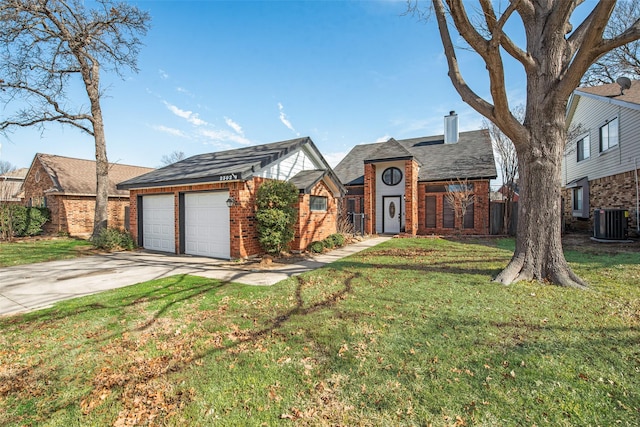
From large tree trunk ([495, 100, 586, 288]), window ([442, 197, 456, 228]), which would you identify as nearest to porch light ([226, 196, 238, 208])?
large tree trunk ([495, 100, 586, 288])

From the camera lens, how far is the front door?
16.8 metres

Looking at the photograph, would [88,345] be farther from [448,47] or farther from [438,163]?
[438,163]

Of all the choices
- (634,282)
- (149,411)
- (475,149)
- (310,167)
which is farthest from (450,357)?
(475,149)

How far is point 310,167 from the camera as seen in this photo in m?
12.6

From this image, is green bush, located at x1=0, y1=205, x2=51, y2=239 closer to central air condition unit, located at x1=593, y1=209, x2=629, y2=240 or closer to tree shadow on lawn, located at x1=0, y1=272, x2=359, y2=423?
tree shadow on lawn, located at x1=0, y1=272, x2=359, y2=423

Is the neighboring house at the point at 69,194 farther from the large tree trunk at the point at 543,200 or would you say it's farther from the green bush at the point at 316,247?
the large tree trunk at the point at 543,200

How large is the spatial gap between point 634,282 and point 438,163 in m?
12.5

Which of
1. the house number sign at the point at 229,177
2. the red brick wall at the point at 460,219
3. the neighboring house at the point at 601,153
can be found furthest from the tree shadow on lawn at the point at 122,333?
the neighboring house at the point at 601,153

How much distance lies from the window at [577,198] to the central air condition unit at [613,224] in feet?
18.3

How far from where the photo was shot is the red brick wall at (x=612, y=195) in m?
12.1

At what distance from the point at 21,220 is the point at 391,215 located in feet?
68.0

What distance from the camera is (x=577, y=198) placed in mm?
17344

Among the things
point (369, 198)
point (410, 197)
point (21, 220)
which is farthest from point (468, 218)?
point (21, 220)

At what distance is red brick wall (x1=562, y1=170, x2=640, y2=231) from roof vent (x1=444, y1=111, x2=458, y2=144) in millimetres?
7390
